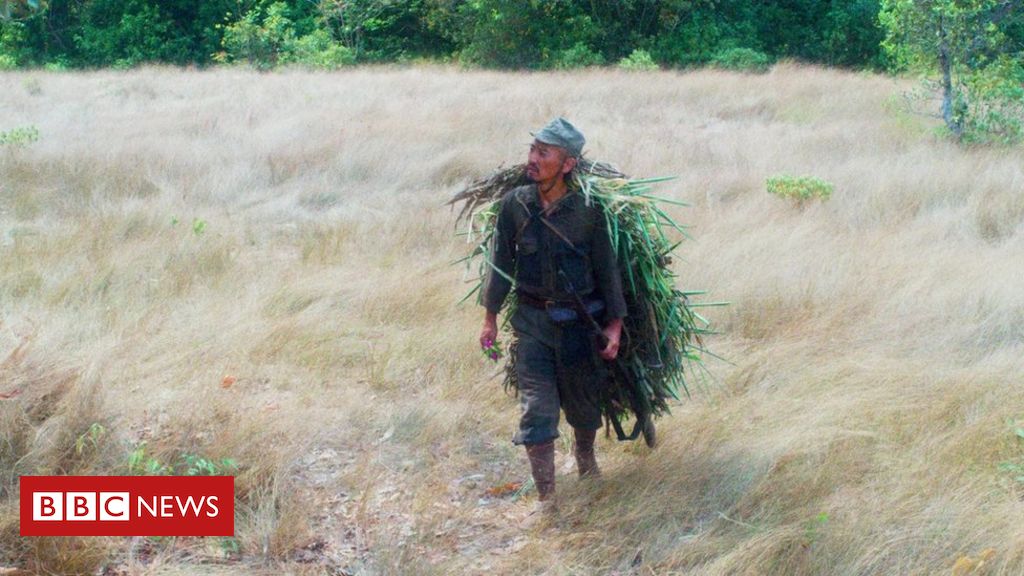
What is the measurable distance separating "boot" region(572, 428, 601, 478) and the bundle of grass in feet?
0.40

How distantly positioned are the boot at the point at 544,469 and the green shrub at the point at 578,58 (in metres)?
19.6

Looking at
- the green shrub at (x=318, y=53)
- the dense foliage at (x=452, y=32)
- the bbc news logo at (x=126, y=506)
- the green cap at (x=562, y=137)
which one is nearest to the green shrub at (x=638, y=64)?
the dense foliage at (x=452, y=32)

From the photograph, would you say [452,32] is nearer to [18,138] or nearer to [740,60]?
[740,60]

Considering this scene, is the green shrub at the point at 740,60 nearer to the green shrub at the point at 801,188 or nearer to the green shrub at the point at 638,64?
the green shrub at the point at 638,64

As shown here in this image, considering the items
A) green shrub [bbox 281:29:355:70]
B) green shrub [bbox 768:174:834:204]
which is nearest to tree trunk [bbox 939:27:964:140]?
green shrub [bbox 768:174:834:204]

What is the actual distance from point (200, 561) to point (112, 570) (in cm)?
29

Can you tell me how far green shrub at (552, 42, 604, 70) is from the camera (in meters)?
23.5

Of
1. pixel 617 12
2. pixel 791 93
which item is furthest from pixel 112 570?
pixel 617 12

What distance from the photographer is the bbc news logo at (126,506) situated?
3.81m

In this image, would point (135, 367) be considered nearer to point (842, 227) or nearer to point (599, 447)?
point (599, 447)

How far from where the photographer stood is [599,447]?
192 inches

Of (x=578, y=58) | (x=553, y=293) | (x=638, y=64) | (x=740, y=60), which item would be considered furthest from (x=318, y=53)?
(x=553, y=293)

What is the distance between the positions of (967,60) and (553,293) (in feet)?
31.6

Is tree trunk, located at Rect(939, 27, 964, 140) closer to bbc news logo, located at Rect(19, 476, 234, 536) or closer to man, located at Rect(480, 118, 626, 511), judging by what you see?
man, located at Rect(480, 118, 626, 511)
